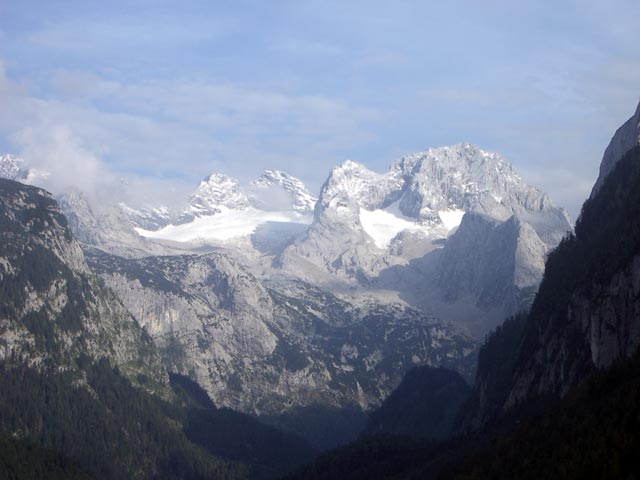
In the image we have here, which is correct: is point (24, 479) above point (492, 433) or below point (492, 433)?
below

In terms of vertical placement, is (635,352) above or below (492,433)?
above

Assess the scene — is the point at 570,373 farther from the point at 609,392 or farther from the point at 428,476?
the point at 609,392

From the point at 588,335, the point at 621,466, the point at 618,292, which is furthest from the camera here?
the point at 588,335

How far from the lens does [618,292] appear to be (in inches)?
6850

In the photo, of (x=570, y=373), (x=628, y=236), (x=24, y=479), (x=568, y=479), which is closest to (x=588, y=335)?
(x=570, y=373)

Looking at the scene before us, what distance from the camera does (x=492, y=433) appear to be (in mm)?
199250

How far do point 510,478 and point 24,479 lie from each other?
104m

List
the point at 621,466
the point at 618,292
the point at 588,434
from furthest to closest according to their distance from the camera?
the point at 618,292 < the point at 588,434 < the point at 621,466

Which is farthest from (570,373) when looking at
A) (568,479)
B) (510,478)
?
(568,479)

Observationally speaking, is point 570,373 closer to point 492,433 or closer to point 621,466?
point 492,433

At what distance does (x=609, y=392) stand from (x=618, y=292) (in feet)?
120

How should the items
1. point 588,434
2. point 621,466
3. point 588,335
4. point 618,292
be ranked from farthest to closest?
1. point 588,335
2. point 618,292
3. point 588,434
4. point 621,466

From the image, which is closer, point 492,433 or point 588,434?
point 588,434

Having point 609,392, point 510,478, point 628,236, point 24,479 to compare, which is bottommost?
point 24,479
